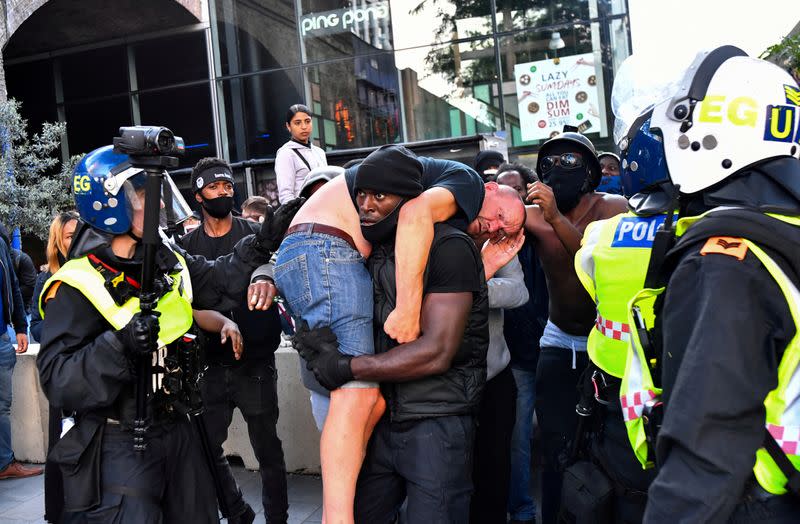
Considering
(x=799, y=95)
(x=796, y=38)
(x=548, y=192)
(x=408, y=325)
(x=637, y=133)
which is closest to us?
(x=799, y=95)

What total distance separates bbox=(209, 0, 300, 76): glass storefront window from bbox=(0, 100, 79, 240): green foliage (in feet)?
12.2

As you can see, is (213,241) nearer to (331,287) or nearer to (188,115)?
(331,287)

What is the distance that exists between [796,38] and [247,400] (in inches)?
229

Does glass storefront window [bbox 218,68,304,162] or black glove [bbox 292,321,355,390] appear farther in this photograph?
glass storefront window [bbox 218,68,304,162]

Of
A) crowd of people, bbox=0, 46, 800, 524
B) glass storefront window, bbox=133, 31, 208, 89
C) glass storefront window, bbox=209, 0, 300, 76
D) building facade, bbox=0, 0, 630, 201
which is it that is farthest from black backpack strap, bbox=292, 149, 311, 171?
glass storefront window, bbox=133, 31, 208, 89

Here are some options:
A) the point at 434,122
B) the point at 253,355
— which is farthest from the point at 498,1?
the point at 253,355

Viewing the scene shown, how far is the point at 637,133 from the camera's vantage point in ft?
6.97

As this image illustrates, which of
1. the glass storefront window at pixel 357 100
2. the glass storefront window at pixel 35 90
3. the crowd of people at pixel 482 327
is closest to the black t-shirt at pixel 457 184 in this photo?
the crowd of people at pixel 482 327

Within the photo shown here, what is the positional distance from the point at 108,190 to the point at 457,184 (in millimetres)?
1345

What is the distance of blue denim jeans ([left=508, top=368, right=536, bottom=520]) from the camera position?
4250mm

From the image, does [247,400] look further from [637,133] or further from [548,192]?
[637,133]

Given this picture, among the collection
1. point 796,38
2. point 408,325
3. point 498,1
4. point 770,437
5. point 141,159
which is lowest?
point 770,437

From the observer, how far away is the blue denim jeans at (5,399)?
5.95 m

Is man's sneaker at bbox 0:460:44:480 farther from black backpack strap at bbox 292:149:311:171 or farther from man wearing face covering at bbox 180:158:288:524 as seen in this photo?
black backpack strap at bbox 292:149:311:171
